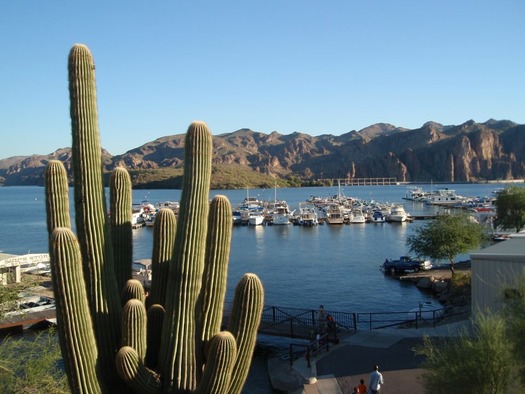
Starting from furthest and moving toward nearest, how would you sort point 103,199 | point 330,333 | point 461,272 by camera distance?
point 461,272, point 330,333, point 103,199

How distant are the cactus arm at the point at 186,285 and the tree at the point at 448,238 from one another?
1235 inches

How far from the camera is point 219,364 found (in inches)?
344

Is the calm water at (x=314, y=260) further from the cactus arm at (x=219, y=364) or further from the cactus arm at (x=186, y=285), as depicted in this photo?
the cactus arm at (x=219, y=364)

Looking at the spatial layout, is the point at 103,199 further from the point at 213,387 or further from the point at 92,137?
the point at 213,387

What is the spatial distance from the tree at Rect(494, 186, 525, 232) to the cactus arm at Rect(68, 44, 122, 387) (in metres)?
45.8

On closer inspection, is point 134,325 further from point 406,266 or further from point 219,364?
point 406,266

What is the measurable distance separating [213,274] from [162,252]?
4.04 ft

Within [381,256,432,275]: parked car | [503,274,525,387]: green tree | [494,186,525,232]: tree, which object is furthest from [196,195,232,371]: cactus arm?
[494,186,525,232]: tree

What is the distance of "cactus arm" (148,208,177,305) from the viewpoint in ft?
33.4

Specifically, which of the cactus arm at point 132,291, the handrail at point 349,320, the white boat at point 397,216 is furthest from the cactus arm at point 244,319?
the white boat at point 397,216

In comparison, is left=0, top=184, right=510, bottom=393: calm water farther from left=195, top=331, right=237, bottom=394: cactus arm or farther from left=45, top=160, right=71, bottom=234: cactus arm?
left=45, top=160, right=71, bottom=234: cactus arm

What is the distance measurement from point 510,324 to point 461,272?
28807 millimetres

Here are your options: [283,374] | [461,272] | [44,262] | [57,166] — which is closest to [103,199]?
[57,166]

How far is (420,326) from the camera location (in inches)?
902
